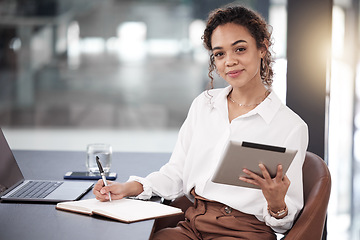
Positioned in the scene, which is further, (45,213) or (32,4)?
(32,4)

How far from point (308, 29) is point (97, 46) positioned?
14.3 ft

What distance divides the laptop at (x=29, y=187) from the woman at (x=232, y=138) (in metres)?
0.13

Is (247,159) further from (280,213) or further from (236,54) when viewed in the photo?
(236,54)

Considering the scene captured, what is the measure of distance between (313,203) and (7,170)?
1.03 meters

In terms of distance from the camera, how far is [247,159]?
4.45ft

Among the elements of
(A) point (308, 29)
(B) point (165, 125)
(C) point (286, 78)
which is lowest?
(B) point (165, 125)

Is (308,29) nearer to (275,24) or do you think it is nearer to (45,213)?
(275,24)

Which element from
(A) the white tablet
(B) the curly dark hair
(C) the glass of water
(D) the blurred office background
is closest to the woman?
(B) the curly dark hair

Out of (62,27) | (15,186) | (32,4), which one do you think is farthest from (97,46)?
(15,186)

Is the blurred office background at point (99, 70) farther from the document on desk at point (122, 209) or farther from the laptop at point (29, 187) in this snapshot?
the document on desk at point (122, 209)

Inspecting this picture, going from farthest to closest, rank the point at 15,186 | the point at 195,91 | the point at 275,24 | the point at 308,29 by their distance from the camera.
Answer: the point at 195,91
the point at 275,24
the point at 308,29
the point at 15,186

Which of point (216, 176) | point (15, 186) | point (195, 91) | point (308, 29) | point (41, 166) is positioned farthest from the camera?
point (195, 91)

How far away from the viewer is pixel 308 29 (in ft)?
7.45

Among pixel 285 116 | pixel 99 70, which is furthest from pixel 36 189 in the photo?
pixel 99 70
